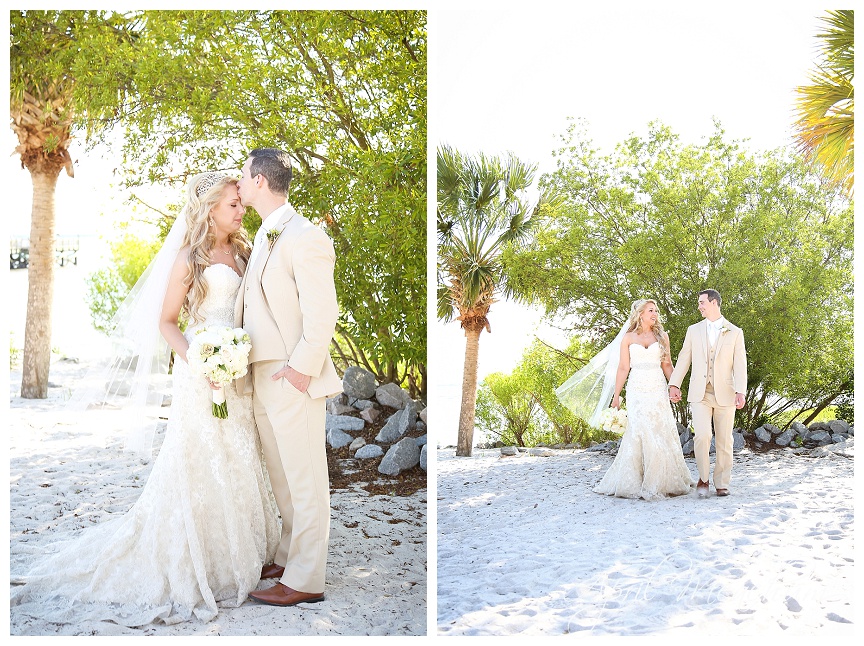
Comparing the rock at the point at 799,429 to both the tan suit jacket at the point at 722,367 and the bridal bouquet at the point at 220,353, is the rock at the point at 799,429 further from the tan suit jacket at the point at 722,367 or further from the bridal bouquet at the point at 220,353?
the bridal bouquet at the point at 220,353

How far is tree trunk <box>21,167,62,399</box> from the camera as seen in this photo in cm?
828

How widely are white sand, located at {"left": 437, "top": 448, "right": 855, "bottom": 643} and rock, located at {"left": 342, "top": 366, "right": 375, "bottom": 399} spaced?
112cm

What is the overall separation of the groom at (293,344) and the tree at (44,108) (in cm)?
400

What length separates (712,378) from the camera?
5879 millimetres

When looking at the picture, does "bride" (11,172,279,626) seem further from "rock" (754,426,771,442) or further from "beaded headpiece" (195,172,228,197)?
"rock" (754,426,771,442)

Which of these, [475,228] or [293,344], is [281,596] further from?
[475,228]

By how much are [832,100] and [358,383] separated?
15.2 feet

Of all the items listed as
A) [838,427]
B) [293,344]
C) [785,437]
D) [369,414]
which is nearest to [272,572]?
[293,344]

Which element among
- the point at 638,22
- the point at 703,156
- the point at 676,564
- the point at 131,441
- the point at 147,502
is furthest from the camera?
the point at 638,22

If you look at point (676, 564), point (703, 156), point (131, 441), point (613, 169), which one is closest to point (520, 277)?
point (613, 169)

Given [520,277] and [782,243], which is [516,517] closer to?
[520,277]

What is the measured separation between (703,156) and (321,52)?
4.19m

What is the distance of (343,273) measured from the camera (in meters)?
6.29

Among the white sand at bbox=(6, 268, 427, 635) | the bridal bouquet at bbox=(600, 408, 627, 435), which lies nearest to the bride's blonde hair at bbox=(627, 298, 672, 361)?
the bridal bouquet at bbox=(600, 408, 627, 435)
